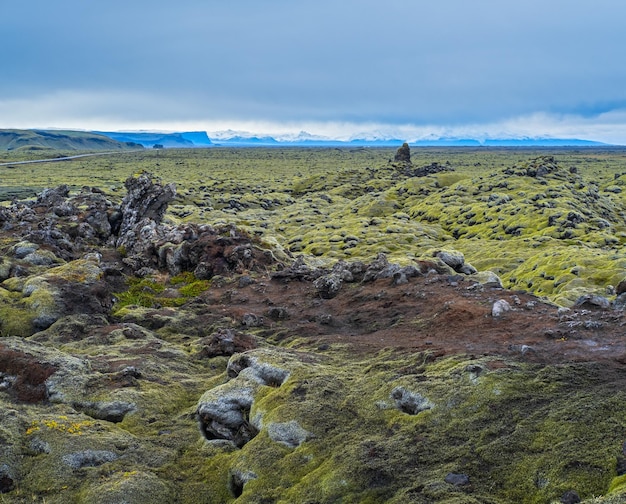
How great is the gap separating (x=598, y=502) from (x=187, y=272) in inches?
1631

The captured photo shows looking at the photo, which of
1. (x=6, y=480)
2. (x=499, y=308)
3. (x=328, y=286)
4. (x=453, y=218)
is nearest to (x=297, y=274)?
(x=328, y=286)

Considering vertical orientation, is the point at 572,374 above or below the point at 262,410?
above

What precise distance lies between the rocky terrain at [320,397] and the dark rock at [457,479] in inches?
1.5

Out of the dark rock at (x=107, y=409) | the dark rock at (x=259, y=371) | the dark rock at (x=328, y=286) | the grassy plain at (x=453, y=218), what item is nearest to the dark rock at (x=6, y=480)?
the dark rock at (x=107, y=409)

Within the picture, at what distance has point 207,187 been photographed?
168250 mm

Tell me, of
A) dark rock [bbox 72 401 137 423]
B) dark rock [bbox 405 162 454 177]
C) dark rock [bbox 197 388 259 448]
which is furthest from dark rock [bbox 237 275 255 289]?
dark rock [bbox 405 162 454 177]

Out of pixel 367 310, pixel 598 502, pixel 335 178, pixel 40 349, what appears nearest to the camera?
pixel 598 502

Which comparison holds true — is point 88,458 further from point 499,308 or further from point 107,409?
point 499,308

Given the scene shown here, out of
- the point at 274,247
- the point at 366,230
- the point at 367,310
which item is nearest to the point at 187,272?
the point at 274,247

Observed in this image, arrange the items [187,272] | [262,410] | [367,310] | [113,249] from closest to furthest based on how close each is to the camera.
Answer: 1. [262,410]
2. [367,310]
3. [187,272]
4. [113,249]

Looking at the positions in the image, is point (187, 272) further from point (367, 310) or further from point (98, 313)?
point (367, 310)

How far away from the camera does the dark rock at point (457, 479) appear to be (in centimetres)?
1425

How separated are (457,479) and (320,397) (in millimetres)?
6614

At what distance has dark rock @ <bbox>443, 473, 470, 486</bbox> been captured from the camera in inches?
561
